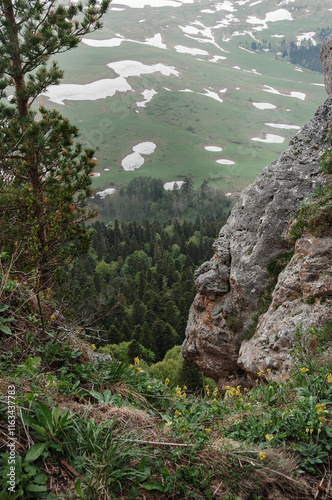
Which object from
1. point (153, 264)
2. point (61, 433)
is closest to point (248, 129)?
point (153, 264)

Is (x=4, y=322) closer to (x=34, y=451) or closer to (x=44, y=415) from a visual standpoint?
(x=44, y=415)

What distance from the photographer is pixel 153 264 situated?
301 feet

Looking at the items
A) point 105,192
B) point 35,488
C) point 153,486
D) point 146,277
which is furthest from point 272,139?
point 35,488

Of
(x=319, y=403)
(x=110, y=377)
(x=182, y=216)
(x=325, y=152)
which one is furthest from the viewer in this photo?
(x=182, y=216)

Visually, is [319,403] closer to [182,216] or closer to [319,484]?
[319,484]

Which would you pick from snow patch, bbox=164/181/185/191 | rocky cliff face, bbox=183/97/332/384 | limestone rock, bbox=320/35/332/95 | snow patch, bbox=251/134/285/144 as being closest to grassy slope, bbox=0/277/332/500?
rocky cliff face, bbox=183/97/332/384

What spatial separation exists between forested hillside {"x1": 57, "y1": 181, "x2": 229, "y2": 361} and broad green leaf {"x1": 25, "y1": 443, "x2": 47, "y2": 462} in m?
28.3

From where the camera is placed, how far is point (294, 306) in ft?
33.5

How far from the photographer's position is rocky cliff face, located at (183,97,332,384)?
999 centimetres

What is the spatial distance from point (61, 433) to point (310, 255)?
28.7ft

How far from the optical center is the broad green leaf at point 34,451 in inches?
132

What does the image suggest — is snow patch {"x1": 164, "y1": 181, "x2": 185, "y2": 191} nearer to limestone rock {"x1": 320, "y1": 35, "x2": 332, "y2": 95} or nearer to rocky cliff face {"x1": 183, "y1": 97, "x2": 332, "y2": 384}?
limestone rock {"x1": 320, "y1": 35, "x2": 332, "y2": 95}

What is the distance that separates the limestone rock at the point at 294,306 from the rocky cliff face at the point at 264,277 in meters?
0.03

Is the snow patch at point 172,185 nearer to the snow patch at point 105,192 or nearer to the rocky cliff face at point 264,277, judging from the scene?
the snow patch at point 105,192
